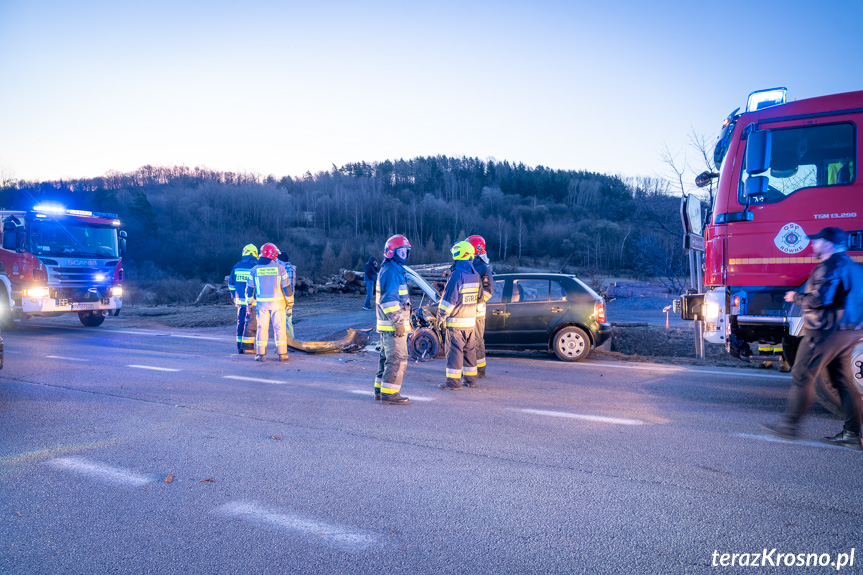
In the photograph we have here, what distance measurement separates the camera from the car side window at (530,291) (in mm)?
10492

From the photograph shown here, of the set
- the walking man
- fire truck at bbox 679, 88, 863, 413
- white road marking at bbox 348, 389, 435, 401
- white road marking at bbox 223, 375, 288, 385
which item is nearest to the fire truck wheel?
white road marking at bbox 223, 375, 288, 385

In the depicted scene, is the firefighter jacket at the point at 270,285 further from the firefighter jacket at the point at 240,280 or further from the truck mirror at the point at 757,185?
the truck mirror at the point at 757,185

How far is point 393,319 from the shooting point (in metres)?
6.64

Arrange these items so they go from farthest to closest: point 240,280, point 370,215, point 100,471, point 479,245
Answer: point 370,215, point 240,280, point 479,245, point 100,471

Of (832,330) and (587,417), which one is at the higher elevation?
(832,330)

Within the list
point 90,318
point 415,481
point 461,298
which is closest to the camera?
point 415,481

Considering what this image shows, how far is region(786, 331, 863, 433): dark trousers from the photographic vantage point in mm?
4793

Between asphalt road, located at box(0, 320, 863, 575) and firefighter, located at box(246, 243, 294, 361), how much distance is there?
2.34 m

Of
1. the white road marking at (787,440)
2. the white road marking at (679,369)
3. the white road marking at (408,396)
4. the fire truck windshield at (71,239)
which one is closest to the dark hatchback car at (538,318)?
the white road marking at (679,369)

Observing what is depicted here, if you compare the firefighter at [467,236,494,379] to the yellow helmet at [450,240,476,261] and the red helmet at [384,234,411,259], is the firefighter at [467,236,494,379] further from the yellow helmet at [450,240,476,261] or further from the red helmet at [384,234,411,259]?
the red helmet at [384,234,411,259]

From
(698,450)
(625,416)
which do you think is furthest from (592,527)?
(625,416)

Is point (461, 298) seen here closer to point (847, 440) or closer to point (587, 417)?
point (587, 417)

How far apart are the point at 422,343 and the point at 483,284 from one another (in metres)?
2.25

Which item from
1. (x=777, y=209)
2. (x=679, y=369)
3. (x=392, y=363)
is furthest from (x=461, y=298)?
(x=679, y=369)
